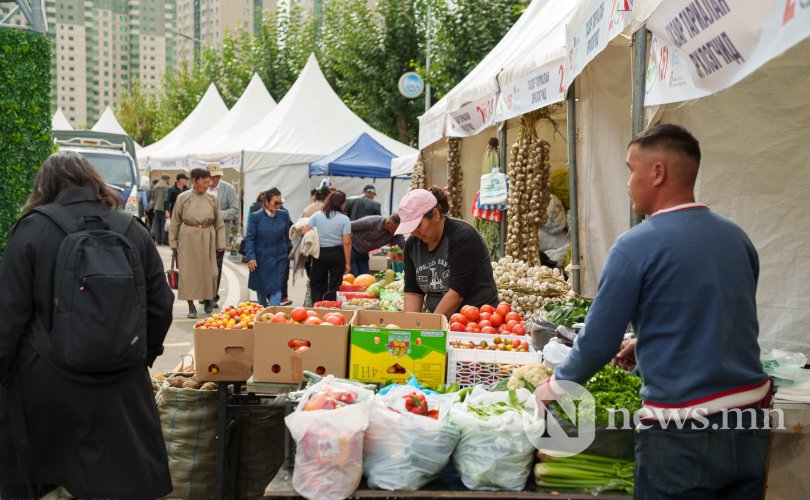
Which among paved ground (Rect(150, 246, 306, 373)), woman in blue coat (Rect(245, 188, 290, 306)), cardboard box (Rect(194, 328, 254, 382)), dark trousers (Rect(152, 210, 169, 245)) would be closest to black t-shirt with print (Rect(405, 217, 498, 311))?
cardboard box (Rect(194, 328, 254, 382))

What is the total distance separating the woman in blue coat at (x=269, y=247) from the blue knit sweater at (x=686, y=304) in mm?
8871

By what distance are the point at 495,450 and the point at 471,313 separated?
2.16 meters

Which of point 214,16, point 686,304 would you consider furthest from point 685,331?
point 214,16

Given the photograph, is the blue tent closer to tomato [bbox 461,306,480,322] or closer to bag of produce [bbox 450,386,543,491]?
tomato [bbox 461,306,480,322]

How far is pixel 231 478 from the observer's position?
518cm

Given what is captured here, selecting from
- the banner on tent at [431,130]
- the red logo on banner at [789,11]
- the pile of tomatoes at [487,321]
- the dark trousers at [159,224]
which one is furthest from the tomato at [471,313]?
the dark trousers at [159,224]

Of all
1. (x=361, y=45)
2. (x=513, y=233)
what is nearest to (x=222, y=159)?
(x=361, y=45)

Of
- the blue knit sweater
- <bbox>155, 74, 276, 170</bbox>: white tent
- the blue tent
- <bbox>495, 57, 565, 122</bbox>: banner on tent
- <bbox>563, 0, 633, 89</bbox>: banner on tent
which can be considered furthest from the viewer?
<bbox>155, 74, 276, 170</bbox>: white tent

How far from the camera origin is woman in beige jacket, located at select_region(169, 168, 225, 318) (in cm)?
1115

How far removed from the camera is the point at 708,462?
2775mm

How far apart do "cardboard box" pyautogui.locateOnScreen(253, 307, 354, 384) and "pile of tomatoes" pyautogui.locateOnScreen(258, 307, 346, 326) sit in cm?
15

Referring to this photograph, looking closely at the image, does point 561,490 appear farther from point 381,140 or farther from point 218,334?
point 381,140

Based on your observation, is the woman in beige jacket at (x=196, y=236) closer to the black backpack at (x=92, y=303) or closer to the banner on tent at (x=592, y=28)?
the banner on tent at (x=592, y=28)

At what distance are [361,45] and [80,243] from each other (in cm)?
2547
